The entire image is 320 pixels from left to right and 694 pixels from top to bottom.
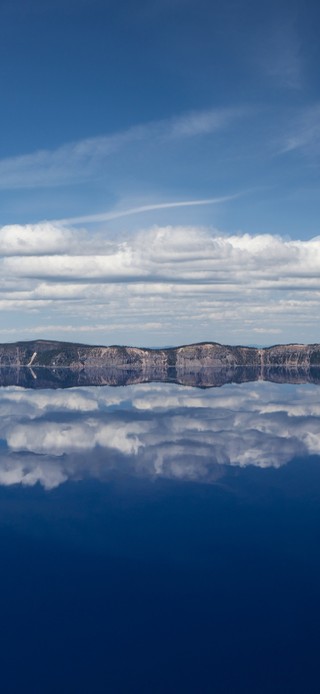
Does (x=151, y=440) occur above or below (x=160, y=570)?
above

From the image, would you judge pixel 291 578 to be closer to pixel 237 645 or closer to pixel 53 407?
pixel 237 645

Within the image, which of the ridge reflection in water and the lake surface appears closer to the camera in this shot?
the lake surface

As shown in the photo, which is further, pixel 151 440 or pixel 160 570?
pixel 151 440

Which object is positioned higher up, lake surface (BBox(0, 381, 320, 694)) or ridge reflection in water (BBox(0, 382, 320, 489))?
ridge reflection in water (BBox(0, 382, 320, 489))

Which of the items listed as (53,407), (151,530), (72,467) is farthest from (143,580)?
(53,407)
